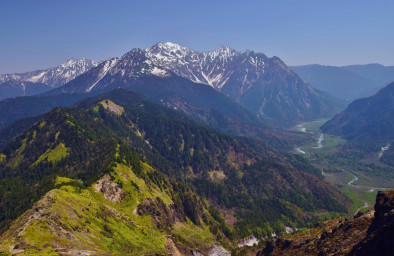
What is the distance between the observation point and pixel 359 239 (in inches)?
3410

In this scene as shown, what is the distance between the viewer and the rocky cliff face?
224 ft

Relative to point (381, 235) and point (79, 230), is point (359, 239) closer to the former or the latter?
point (381, 235)

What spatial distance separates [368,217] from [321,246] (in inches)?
746

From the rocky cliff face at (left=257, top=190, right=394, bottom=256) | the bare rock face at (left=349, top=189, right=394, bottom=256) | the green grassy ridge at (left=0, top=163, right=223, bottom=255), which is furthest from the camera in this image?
the green grassy ridge at (left=0, top=163, right=223, bottom=255)

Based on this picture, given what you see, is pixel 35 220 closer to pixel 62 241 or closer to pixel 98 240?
pixel 62 241

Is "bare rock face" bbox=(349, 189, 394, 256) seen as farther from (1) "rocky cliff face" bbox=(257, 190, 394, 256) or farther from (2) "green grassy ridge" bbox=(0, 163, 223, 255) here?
(2) "green grassy ridge" bbox=(0, 163, 223, 255)

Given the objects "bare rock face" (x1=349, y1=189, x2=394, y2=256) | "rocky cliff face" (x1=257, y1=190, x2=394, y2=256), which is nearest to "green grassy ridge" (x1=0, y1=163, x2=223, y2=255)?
"rocky cliff face" (x1=257, y1=190, x2=394, y2=256)

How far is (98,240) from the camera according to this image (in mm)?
156250

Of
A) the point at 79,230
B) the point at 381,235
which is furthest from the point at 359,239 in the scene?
the point at 79,230

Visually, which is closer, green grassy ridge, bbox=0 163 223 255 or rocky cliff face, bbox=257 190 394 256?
rocky cliff face, bbox=257 190 394 256

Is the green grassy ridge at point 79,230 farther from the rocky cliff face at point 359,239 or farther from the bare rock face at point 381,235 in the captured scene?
the bare rock face at point 381,235

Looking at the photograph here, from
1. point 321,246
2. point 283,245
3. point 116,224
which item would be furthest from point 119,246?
point 321,246

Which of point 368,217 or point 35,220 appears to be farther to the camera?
point 35,220

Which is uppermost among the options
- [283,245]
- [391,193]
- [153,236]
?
[391,193]
